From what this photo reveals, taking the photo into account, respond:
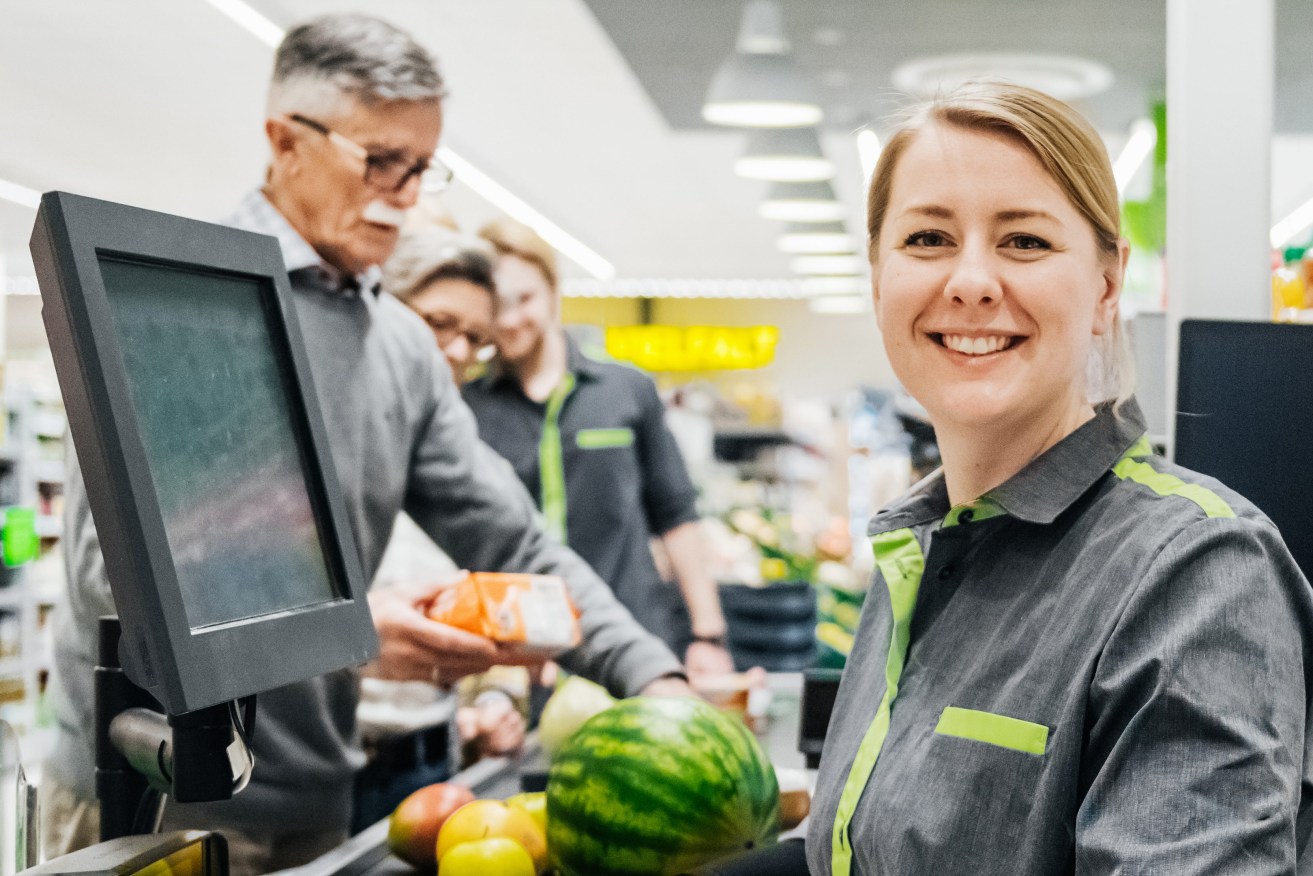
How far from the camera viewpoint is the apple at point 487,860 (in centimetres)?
136

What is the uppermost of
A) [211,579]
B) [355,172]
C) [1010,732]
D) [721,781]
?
[355,172]

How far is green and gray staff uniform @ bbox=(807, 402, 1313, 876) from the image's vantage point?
2.89ft

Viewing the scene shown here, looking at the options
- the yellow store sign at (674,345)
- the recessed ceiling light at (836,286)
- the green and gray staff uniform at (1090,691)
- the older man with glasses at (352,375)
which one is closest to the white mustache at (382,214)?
the older man with glasses at (352,375)

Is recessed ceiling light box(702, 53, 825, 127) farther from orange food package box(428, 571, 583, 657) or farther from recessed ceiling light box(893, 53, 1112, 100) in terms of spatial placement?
orange food package box(428, 571, 583, 657)

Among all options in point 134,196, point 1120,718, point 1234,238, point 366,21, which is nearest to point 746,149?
point 366,21

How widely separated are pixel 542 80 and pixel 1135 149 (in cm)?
367

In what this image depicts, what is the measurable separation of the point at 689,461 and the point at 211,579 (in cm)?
695

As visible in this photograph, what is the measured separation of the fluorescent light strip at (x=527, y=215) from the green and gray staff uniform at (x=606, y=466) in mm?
818

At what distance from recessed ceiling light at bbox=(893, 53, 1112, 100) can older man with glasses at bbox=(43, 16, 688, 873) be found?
15.4 feet

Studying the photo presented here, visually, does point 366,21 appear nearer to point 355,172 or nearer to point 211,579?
point 355,172

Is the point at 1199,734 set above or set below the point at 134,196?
below

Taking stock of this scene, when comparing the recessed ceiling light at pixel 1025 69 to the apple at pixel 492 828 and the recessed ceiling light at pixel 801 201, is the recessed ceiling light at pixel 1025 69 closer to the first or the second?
the recessed ceiling light at pixel 801 201

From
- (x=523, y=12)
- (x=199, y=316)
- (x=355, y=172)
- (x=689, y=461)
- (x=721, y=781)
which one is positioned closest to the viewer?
(x=199, y=316)

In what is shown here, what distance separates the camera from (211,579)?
37.4 inches
